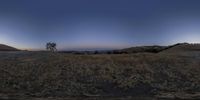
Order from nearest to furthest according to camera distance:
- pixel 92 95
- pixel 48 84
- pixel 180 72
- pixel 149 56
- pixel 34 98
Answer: pixel 34 98, pixel 92 95, pixel 48 84, pixel 180 72, pixel 149 56

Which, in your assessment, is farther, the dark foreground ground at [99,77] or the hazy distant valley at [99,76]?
the hazy distant valley at [99,76]

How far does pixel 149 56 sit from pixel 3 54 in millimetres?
15869

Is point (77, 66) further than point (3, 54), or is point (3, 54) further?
point (3, 54)

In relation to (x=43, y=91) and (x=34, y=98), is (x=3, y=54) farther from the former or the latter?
(x=34, y=98)

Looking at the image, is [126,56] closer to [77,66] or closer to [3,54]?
[77,66]

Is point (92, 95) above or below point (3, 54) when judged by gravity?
below

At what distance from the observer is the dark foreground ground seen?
32188mm

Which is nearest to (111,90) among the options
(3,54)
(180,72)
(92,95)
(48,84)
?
(92,95)

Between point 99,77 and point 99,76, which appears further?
point 99,76

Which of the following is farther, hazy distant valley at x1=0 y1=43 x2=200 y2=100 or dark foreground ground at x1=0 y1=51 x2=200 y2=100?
hazy distant valley at x1=0 y1=43 x2=200 y2=100

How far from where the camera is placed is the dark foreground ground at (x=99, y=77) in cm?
3219

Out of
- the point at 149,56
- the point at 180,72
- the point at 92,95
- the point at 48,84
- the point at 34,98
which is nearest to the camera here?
the point at 34,98

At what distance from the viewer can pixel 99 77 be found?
121 ft

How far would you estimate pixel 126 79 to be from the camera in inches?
1433
